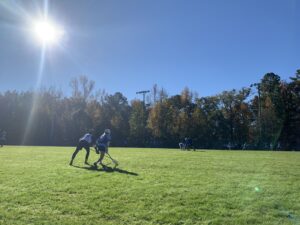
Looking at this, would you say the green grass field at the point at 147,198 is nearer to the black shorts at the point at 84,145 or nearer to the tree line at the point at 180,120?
the black shorts at the point at 84,145

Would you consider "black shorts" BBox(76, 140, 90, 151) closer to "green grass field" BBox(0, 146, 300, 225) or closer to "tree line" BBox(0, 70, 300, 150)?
"green grass field" BBox(0, 146, 300, 225)

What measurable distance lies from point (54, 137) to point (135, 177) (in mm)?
72708

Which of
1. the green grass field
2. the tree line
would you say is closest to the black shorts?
the green grass field

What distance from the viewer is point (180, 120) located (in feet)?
273

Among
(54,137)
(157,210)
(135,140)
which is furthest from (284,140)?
(157,210)

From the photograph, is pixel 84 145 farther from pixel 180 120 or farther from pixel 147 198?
pixel 180 120

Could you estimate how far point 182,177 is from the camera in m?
15.0

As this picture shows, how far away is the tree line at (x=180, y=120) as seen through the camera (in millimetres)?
80625

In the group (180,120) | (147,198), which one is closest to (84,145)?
(147,198)

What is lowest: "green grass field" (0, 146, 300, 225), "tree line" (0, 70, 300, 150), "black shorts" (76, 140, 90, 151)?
"green grass field" (0, 146, 300, 225)

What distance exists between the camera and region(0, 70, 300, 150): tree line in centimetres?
8062

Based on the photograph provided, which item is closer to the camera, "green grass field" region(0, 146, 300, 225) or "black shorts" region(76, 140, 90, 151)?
"green grass field" region(0, 146, 300, 225)

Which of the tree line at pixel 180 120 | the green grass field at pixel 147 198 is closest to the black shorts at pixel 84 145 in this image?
the green grass field at pixel 147 198

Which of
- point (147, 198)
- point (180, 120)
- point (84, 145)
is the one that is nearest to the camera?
point (147, 198)
